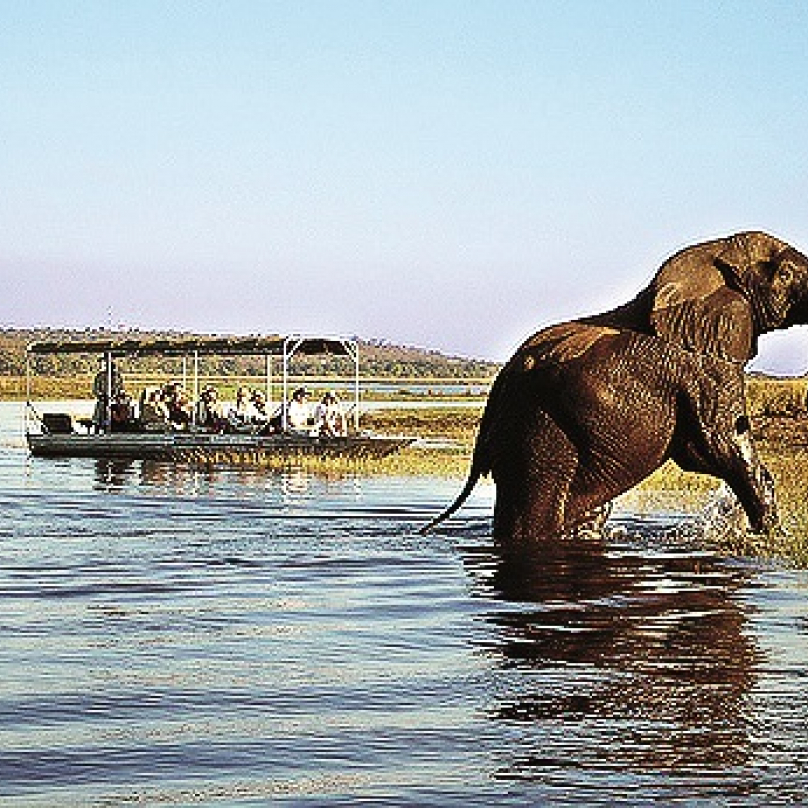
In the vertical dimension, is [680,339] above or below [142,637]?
above

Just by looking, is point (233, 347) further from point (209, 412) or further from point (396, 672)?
point (396, 672)

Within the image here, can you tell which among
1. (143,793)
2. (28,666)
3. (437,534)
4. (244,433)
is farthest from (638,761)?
(244,433)

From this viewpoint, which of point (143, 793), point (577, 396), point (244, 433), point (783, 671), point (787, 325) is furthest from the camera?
point (244, 433)

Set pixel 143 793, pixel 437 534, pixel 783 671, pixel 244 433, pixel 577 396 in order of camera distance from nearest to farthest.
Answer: pixel 143 793 → pixel 783 671 → pixel 577 396 → pixel 437 534 → pixel 244 433

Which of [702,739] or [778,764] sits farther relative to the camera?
[702,739]

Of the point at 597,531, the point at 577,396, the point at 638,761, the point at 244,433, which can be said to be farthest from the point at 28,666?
the point at 244,433

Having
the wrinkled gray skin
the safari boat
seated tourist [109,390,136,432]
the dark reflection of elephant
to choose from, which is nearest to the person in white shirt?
the safari boat

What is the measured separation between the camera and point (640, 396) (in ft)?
53.6

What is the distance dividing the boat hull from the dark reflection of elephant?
21502mm

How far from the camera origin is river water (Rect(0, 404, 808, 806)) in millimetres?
7852

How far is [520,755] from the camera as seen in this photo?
827cm

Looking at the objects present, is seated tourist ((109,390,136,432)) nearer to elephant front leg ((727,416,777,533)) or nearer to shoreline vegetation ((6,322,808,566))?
shoreline vegetation ((6,322,808,566))

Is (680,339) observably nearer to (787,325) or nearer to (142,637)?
(787,325)

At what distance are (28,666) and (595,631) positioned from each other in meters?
3.28
